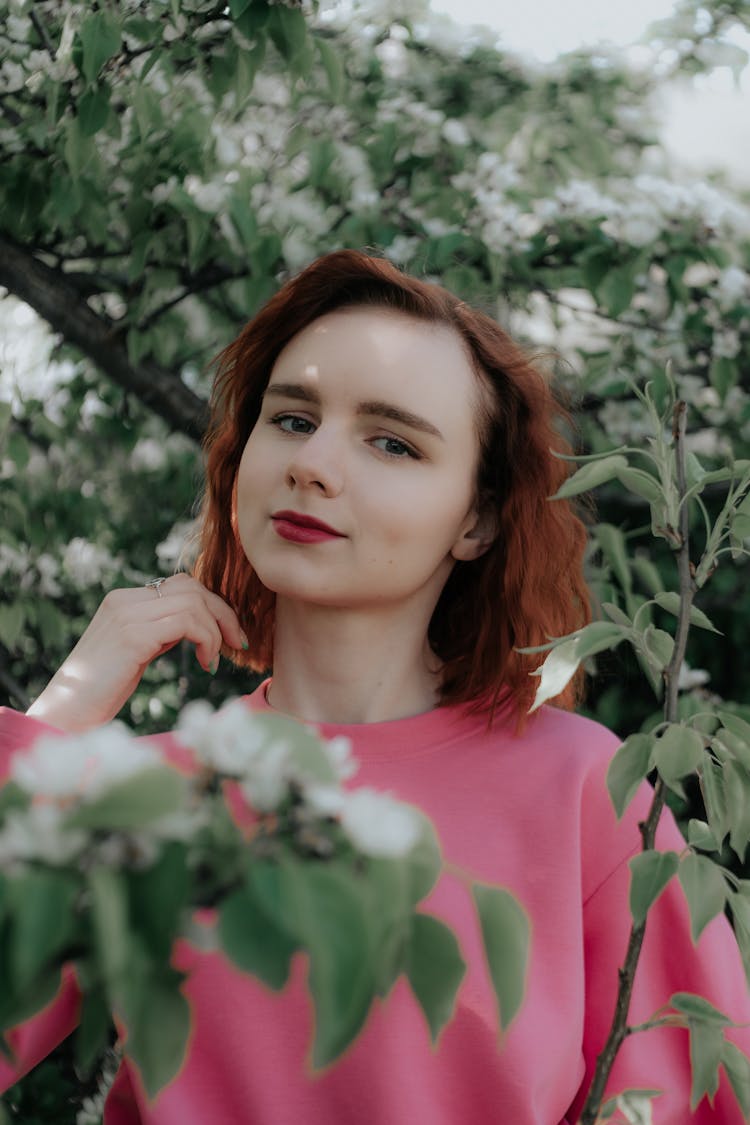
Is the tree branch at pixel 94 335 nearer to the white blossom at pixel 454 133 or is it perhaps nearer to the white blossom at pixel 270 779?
the white blossom at pixel 454 133

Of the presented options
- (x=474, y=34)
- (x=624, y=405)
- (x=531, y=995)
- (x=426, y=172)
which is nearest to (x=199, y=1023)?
(x=531, y=995)

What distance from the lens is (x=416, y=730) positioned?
136cm

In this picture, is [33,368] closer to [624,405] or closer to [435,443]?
[624,405]

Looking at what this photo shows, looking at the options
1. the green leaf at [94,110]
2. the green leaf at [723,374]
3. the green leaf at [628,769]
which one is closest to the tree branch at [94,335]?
the green leaf at [94,110]

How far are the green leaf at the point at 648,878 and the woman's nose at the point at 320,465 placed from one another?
524 mm

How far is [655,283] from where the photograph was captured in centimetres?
237

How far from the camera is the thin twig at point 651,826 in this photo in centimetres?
85

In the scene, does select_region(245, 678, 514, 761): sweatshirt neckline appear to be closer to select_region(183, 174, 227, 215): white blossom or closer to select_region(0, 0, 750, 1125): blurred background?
select_region(0, 0, 750, 1125): blurred background

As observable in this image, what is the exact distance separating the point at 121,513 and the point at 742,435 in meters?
1.47

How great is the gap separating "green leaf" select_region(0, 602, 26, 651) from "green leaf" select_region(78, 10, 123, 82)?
3.71 ft

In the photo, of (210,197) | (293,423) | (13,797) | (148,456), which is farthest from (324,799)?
(148,456)

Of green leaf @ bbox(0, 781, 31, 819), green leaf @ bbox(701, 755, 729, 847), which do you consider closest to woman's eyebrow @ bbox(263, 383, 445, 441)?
green leaf @ bbox(701, 755, 729, 847)

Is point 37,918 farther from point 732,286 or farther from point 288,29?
point 732,286

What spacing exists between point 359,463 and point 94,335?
1.11 m
